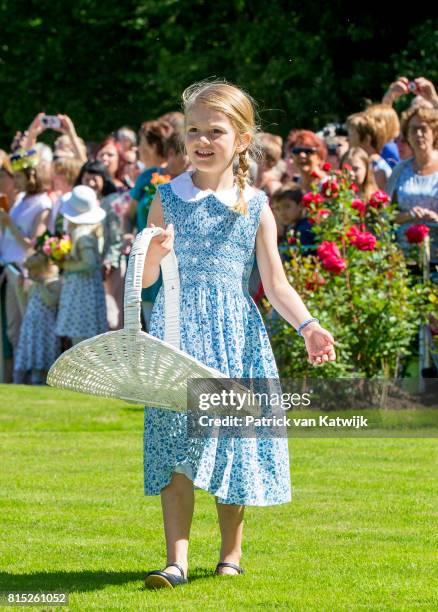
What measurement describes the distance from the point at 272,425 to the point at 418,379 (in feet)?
17.4

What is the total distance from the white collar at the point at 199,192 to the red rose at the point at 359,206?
16.7ft

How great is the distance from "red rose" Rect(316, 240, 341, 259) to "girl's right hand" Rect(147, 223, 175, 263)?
4.97m

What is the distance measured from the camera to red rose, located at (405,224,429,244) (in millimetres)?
10828

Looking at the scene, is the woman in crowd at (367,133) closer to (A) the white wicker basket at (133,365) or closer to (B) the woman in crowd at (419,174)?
(B) the woman in crowd at (419,174)

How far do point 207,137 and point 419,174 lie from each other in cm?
585

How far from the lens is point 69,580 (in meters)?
5.94

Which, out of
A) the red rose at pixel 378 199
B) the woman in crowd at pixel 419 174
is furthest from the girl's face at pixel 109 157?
the red rose at pixel 378 199

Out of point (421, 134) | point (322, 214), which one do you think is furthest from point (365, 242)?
point (421, 134)

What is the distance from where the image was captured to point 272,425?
5.91 meters

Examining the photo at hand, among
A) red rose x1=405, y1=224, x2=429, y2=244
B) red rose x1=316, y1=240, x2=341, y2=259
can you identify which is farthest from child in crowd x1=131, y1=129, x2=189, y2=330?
red rose x1=405, y1=224, x2=429, y2=244

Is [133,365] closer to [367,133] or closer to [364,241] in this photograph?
[364,241]

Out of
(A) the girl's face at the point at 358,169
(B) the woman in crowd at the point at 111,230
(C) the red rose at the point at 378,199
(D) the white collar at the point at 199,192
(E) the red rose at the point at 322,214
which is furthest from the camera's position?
(B) the woman in crowd at the point at 111,230

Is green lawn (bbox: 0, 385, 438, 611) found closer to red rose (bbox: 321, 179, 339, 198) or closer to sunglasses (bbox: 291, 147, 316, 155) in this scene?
red rose (bbox: 321, 179, 339, 198)

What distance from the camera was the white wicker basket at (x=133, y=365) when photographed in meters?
5.34
